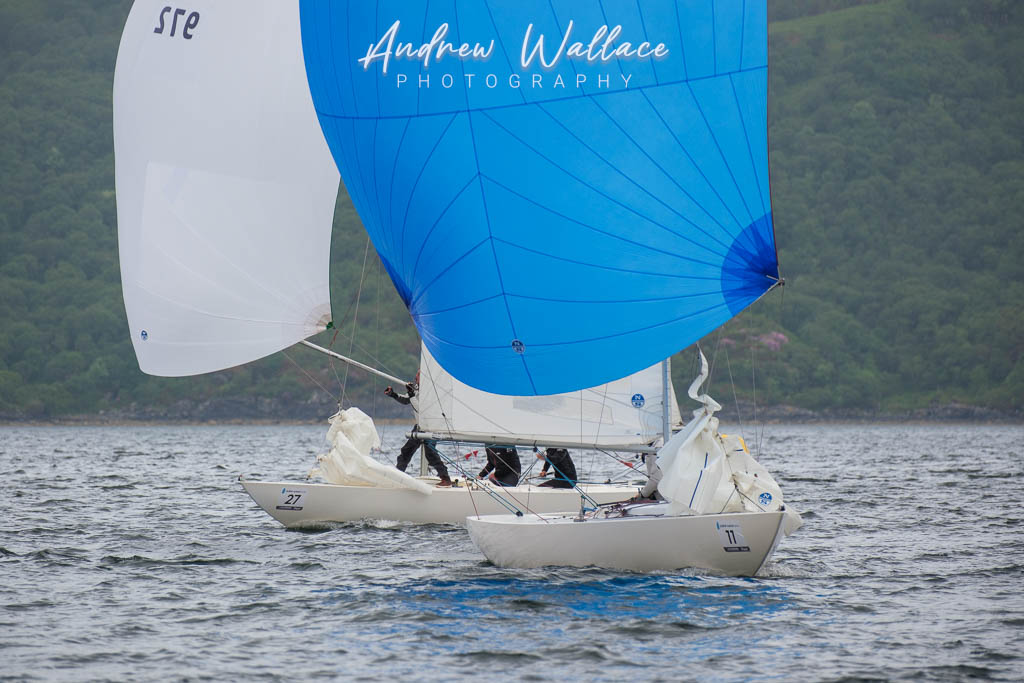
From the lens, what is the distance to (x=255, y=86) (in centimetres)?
2100

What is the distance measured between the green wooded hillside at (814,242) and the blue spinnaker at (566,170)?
68.3 metres

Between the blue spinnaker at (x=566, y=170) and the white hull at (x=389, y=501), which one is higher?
the blue spinnaker at (x=566, y=170)

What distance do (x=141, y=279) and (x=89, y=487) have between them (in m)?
11.5

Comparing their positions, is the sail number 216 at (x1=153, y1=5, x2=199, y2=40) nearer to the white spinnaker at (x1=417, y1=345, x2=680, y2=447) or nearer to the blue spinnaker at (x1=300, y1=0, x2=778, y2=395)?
the white spinnaker at (x1=417, y1=345, x2=680, y2=447)

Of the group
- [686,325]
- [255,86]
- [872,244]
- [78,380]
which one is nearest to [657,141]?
[686,325]

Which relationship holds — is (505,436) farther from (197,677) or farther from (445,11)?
(197,677)

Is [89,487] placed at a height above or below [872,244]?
below

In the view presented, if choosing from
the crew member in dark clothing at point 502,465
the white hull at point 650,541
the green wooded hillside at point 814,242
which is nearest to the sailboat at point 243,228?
the crew member in dark clothing at point 502,465

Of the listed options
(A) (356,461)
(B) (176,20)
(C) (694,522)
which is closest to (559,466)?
(A) (356,461)

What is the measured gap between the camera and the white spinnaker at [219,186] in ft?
65.3

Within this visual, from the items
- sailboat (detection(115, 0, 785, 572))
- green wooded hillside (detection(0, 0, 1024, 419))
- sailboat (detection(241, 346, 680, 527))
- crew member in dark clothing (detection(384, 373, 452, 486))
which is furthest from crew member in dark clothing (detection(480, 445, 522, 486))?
green wooded hillside (detection(0, 0, 1024, 419))

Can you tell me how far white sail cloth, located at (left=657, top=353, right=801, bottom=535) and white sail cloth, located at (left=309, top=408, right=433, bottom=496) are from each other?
629 centimetres

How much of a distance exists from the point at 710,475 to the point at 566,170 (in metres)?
3.43

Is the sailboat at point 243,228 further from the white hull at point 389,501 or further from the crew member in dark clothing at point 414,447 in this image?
the crew member in dark clothing at point 414,447
